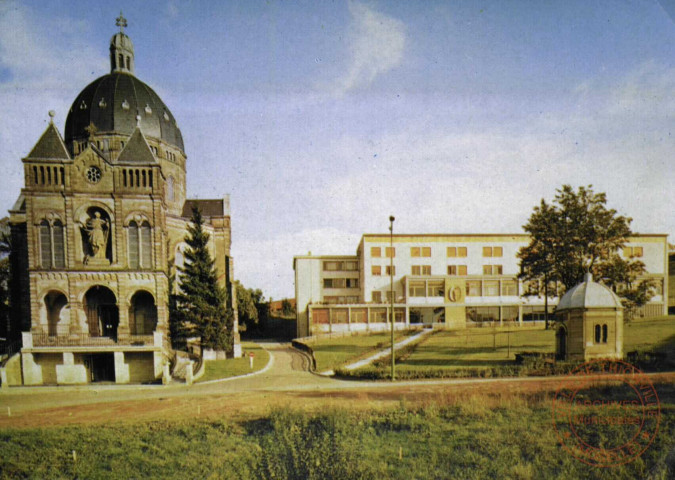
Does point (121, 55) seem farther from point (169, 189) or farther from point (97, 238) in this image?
point (97, 238)

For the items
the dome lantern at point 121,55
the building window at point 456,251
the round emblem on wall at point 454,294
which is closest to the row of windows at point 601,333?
the building window at point 456,251

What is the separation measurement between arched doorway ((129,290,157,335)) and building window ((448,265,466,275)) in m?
29.7

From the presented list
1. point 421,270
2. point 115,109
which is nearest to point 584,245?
point 421,270

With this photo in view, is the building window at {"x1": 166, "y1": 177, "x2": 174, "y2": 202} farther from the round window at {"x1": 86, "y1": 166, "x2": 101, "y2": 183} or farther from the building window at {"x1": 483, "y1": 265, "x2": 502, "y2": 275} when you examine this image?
the building window at {"x1": 483, "y1": 265, "x2": 502, "y2": 275}

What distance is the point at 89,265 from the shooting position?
22938 millimetres

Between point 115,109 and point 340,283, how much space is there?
105ft

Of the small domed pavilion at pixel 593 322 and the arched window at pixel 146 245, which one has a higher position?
the arched window at pixel 146 245

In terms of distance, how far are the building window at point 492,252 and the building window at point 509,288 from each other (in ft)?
10.9

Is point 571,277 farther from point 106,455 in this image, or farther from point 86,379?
point 86,379

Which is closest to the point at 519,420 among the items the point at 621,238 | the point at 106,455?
the point at 621,238

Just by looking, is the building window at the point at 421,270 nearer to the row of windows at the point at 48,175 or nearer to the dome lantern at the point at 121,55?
the row of windows at the point at 48,175

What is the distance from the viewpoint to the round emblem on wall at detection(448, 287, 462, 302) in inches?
1545

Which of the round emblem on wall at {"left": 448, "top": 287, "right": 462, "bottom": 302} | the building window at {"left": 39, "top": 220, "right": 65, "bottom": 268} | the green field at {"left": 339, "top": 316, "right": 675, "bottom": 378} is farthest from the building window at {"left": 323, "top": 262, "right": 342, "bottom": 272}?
the building window at {"left": 39, "top": 220, "right": 65, "bottom": 268}

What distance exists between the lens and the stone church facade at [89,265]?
71.0 feet
